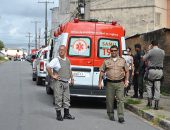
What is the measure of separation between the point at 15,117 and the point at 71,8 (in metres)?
71.1

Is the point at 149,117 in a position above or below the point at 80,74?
below

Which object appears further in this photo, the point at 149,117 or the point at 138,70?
the point at 138,70

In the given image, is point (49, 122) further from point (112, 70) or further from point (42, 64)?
point (42, 64)

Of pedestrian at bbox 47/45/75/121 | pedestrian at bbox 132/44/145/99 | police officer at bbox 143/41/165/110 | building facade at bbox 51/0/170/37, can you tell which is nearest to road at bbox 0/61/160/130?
pedestrian at bbox 47/45/75/121

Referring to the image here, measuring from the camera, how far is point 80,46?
14.7m

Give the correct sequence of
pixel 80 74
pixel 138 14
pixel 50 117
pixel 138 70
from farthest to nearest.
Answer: pixel 138 14 → pixel 138 70 → pixel 80 74 → pixel 50 117

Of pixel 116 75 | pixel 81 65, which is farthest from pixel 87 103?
pixel 116 75

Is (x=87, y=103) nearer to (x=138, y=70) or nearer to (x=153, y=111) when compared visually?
(x=138, y=70)

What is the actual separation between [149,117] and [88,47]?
10.9 ft

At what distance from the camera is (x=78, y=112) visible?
45.0 feet

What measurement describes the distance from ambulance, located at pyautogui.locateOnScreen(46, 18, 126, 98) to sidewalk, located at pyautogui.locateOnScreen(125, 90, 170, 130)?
1.16 meters

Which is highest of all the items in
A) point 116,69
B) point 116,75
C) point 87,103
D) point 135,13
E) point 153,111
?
point 135,13

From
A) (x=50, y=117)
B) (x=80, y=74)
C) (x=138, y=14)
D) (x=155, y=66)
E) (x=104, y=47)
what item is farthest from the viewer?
(x=138, y=14)

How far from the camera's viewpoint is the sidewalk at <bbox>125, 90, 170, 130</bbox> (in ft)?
37.8
